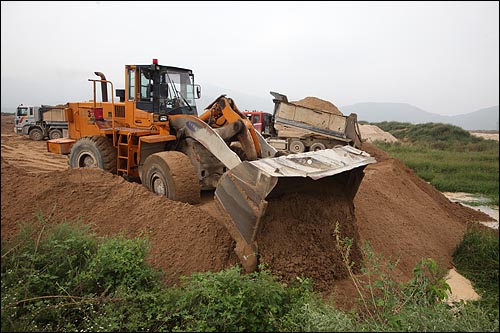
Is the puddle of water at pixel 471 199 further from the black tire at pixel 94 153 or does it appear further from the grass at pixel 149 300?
the black tire at pixel 94 153

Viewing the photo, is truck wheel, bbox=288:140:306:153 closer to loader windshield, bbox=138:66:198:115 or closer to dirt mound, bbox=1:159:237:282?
loader windshield, bbox=138:66:198:115

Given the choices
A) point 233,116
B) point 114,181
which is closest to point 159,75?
point 233,116

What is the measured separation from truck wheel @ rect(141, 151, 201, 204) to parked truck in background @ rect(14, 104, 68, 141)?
17.6 m

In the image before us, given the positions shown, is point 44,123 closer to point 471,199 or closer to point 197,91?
point 197,91

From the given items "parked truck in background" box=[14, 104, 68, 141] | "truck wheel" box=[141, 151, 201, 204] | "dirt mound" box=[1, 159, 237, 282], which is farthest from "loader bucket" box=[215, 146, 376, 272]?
"parked truck in background" box=[14, 104, 68, 141]

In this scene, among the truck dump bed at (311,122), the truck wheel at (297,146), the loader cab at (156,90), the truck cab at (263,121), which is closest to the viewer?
the loader cab at (156,90)

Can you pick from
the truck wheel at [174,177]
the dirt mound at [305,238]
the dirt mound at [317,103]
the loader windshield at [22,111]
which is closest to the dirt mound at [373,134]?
the dirt mound at [317,103]

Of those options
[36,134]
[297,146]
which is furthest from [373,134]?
[36,134]

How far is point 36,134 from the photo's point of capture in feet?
70.7

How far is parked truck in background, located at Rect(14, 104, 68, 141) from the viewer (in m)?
21.5

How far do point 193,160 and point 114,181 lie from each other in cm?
149

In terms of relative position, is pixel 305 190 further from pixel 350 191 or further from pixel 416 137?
pixel 416 137

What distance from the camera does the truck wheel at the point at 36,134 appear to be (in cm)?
2150

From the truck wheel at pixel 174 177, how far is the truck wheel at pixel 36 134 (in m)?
18.2
